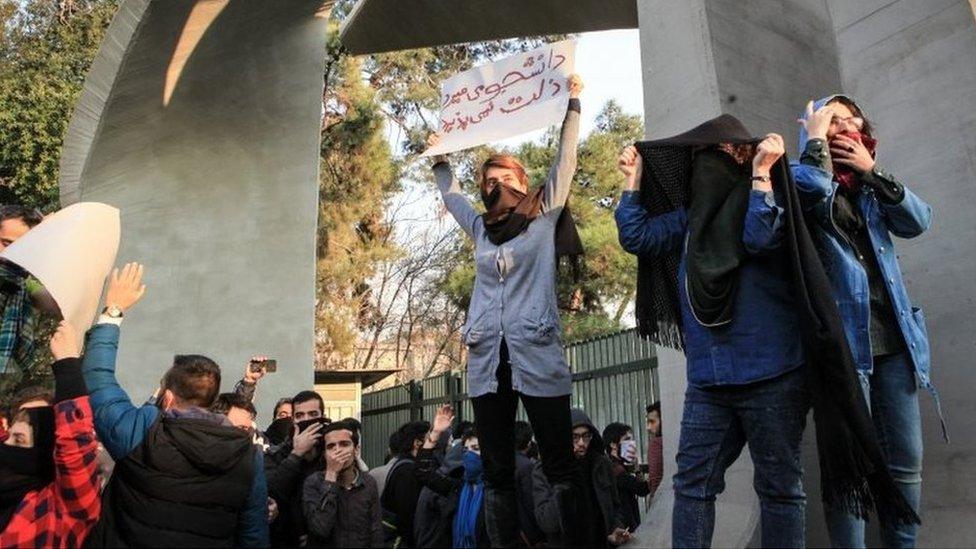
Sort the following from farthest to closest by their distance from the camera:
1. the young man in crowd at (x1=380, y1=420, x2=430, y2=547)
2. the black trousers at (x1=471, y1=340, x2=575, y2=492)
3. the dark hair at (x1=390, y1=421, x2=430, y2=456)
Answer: the dark hair at (x1=390, y1=421, x2=430, y2=456) → the young man in crowd at (x1=380, y1=420, x2=430, y2=547) → the black trousers at (x1=471, y1=340, x2=575, y2=492)

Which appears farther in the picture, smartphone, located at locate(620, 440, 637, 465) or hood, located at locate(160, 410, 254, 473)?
smartphone, located at locate(620, 440, 637, 465)

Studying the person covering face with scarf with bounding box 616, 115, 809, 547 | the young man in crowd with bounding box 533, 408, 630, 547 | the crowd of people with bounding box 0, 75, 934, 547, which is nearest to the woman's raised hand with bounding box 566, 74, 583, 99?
the crowd of people with bounding box 0, 75, 934, 547

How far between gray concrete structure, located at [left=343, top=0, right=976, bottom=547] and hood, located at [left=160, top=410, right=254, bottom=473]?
73.4 inches

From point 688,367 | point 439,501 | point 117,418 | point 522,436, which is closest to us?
point 688,367

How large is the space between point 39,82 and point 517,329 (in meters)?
16.8

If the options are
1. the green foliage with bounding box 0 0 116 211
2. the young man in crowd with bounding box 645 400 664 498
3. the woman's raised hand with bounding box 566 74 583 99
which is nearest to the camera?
the woman's raised hand with bounding box 566 74 583 99

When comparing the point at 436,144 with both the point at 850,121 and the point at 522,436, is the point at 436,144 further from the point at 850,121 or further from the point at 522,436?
the point at 522,436

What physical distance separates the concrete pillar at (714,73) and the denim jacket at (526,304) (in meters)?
0.68

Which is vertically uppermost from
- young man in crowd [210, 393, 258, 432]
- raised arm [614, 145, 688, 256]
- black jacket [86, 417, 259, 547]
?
raised arm [614, 145, 688, 256]

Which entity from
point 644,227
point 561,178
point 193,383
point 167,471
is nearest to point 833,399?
point 644,227

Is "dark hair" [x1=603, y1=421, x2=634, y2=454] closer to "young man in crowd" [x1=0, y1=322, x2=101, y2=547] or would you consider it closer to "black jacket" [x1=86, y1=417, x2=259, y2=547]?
"black jacket" [x1=86, y1=417, x2=259, y2=547]

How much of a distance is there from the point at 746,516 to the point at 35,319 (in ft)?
10.5

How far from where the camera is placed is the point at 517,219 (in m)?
3.42

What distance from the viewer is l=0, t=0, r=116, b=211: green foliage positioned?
1555cm
